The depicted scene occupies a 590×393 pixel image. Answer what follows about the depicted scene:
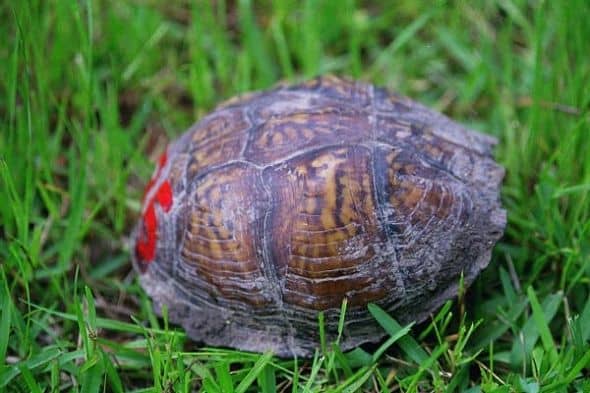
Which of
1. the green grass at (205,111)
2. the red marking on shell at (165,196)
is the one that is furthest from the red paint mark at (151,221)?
the green grass at (205,111)

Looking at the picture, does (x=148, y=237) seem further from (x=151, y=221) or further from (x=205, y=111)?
(x=205, y=111)

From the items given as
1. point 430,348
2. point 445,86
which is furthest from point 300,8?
point 430,348

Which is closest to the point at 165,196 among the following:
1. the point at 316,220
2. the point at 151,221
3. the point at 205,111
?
the point at 151,221

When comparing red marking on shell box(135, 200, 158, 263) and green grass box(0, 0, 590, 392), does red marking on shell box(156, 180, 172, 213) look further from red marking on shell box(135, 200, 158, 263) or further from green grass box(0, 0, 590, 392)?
green grass box(0, 0, 590, 392)

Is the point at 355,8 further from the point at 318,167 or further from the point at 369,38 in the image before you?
the point at 318,167

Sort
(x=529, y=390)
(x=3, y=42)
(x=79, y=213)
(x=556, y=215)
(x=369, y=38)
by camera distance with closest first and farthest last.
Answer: (x=529, y=390)
(x=556, y=215)
(x=79, y=213)
(x=3, y=42)
(x=369, y=38)

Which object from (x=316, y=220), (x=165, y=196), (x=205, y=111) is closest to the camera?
(x=316, y=220)

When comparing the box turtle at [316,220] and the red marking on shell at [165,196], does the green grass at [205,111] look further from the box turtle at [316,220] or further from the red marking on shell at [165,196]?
the red marking on shell at [165,196]
